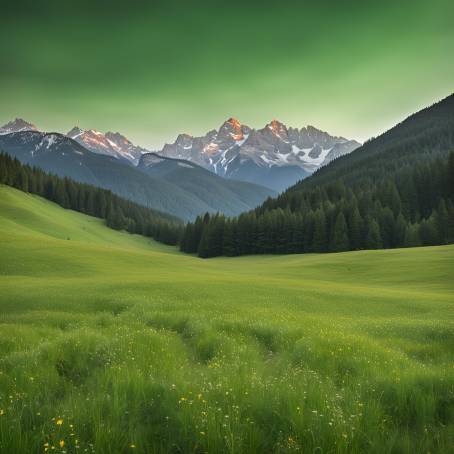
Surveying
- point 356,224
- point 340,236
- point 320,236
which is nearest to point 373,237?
point 356,224

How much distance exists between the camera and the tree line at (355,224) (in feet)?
345

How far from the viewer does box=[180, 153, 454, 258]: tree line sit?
105188 mm

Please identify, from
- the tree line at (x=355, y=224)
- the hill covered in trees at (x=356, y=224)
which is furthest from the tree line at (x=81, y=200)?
the tree line at (x=355, y=224)

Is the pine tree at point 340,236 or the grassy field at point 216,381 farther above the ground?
the pine tree at point 340,236

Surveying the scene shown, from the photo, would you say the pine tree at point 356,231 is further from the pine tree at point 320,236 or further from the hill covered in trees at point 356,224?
the pine tree at point 320,236

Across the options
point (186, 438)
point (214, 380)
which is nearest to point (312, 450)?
point (186, 438)

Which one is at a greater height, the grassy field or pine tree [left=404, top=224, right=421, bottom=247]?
pine tree [left=404, top=224, right=421, bottom=247]

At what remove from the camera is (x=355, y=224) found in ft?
370

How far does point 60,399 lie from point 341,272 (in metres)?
58.5

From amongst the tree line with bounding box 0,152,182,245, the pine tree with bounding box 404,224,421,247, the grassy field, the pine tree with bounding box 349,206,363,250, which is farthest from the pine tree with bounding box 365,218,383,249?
the tree line with bounding box 0,152,182,245

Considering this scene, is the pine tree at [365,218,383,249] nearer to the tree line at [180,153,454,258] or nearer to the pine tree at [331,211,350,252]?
the tree line at [180,153,454,258]

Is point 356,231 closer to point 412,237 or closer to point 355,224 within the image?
point 355,224

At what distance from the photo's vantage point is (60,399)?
920 cm

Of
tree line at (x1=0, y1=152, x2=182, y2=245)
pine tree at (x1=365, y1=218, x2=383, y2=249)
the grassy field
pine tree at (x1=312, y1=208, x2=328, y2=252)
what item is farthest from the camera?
tree line at (x1=0, y1=152, x2=182, y2=245)
